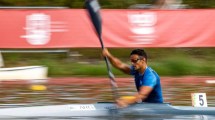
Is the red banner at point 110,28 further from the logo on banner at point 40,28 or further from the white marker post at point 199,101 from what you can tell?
the white marker post at point 199,101

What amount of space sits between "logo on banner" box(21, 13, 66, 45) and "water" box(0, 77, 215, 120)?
1156 mm

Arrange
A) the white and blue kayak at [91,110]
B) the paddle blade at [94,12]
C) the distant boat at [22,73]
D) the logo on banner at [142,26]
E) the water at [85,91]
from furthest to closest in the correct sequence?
the logo on banner at [142,26], the distant boat at [22,73], the water at [85,91], the paddle blade at [94,12], the white and blue kayak at [91,110]

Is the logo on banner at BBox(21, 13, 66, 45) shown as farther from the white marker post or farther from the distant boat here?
the white marker post

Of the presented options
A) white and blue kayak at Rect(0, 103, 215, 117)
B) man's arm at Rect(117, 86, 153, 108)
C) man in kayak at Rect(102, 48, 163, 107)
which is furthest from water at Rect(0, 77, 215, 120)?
white and blue kayak at Rect(0, 103, 215, 117)

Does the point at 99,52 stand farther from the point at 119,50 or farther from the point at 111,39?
the point at 111,39

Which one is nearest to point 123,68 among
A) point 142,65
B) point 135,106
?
point 142,65

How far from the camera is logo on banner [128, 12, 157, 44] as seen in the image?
1471cm

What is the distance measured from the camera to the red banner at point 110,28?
14484 mm

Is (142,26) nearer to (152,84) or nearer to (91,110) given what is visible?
(152,84)

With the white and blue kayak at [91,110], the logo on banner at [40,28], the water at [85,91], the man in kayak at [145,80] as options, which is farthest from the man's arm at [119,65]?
the logo on banner at [40,28]

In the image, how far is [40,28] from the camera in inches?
568

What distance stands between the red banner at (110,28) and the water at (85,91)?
1166 mm

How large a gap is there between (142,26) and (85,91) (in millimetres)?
3112

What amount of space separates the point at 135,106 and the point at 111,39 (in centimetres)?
774
